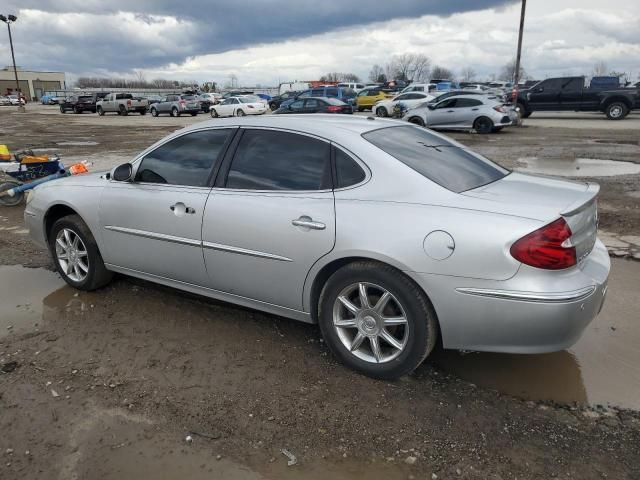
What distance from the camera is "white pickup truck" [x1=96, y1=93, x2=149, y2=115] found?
40.6m

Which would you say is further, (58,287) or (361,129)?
(58,287)

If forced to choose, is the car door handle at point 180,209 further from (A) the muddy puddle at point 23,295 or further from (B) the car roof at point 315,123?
(A) the muddy puddle at point 23,295

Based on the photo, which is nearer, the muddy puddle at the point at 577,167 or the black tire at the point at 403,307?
A: the black tire at the point at 403,307

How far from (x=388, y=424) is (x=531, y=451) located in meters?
0.72

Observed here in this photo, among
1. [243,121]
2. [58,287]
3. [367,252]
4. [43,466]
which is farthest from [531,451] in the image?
[58,287]

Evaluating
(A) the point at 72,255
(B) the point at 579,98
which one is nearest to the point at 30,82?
(B) the point at 579,98

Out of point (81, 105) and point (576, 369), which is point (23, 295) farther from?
point (81, 105)

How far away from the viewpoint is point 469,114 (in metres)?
19.5

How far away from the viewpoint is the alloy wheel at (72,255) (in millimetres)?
4559

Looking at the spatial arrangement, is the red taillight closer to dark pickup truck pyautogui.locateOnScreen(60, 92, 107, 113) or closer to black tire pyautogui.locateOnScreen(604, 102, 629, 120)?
black tire pyautogui.locateOnScreen(604, 102, 629, 120)

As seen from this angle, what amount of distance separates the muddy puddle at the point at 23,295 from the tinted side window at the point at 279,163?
2091mm

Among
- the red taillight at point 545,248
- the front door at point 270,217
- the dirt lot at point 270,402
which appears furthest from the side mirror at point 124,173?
the red taillight at point 545,248

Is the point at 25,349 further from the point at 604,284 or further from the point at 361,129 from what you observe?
the point at 604,284

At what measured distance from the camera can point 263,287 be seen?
3461mm
